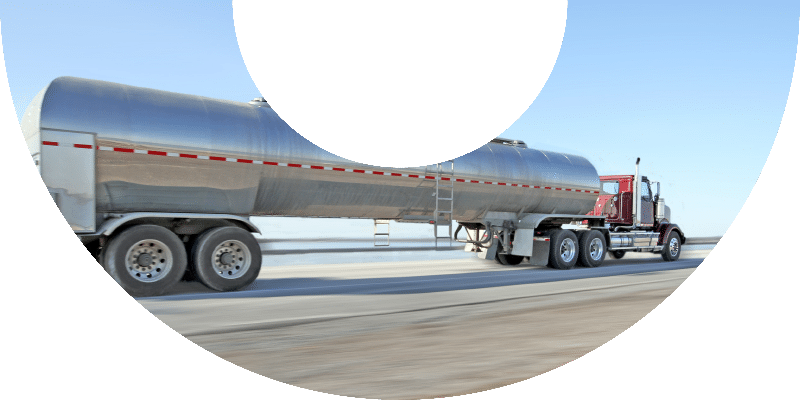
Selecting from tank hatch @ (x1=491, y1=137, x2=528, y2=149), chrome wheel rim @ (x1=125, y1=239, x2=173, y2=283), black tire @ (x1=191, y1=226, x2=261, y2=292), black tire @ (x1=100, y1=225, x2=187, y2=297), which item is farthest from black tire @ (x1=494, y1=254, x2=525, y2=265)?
chrome wheel rim @ (x1=125, y1=239, x2=173, y2=283)

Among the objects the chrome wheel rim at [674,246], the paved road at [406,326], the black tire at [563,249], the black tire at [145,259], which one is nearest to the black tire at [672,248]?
the chrome wheel rim at [674,246]

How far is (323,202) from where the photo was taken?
1154cm

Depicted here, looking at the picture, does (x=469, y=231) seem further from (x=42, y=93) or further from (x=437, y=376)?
(x=437, y=376)

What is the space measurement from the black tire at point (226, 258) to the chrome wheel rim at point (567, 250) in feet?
31.2

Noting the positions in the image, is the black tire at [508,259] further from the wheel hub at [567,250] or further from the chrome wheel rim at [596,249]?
the chrome wheel rim at [596,249]

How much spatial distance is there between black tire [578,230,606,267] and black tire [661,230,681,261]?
13.0ft

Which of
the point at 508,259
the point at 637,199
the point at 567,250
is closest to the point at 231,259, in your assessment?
the point at 508,259

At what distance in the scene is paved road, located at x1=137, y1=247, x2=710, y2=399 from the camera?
4.42 m

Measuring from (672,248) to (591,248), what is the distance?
5.00 m

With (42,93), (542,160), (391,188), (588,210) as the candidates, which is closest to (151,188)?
(42,93)

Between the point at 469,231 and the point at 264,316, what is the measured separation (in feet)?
33.9

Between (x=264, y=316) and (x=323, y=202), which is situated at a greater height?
(x=323, y=202)

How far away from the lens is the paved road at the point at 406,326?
4.42 meters

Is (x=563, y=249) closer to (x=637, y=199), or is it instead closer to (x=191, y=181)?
(x=637, y=199)
